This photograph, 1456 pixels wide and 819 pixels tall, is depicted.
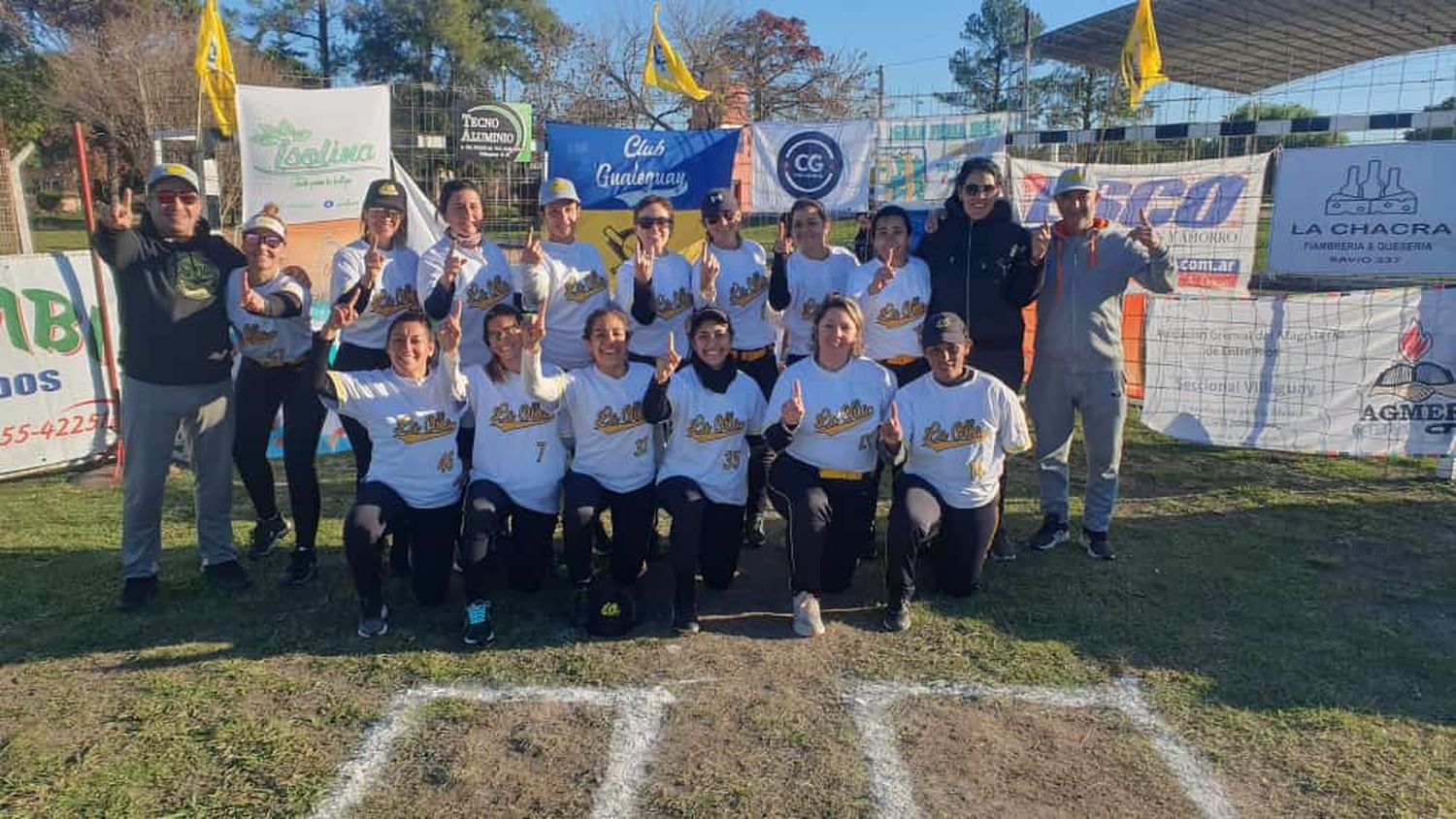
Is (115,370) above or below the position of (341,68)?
below

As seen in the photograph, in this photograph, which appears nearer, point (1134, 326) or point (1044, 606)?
point (1044, 606)

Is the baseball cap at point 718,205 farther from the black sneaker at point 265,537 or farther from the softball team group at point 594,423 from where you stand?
the black sneaker at point 265,537

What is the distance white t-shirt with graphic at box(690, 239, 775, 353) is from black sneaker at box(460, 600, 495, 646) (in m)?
1.94

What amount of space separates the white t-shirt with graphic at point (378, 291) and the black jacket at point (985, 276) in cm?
279

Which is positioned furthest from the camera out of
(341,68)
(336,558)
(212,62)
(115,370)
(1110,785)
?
(341,68)

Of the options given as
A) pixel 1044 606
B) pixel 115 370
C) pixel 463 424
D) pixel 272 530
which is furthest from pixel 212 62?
pixel 1044 606

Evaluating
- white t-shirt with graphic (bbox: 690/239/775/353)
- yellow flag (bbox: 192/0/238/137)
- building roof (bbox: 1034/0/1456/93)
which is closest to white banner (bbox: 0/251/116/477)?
yellow flag (bbox: 192/0/238/137)

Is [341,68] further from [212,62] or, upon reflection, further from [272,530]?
[272,530]

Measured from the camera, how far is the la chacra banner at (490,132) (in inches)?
459

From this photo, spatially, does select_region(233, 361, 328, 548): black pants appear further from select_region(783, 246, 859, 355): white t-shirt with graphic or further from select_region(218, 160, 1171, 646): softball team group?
select_region(783, 246, 859, 355): white t-shirt with graphic

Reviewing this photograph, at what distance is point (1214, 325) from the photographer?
750 centimetres

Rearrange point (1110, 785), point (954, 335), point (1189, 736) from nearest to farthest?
point (1110, 785), point (1189, 736), point (954, 335)

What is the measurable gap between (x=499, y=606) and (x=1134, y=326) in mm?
6435

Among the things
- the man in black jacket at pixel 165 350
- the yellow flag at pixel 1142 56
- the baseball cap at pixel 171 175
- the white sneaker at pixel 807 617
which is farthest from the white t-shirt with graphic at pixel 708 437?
the yellow flag at pixel 1142 56
